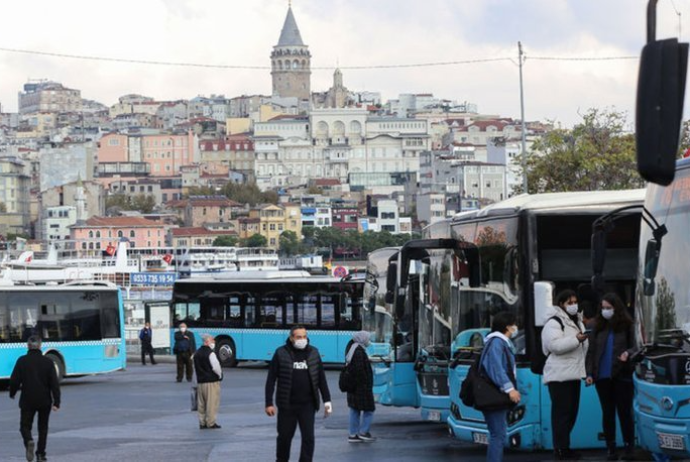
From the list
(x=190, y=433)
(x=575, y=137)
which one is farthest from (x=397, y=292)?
(x=575, y=137)

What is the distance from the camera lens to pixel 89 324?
32.0m

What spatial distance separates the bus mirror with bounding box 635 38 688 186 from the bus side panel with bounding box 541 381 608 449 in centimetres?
684

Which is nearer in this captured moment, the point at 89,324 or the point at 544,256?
the point at 544,256

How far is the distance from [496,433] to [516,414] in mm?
1497

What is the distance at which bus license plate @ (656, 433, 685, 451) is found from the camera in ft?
33.8

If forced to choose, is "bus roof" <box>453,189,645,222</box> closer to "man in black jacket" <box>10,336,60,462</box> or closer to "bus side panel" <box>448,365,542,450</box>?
"bus side panel" <box>448,365,542,450</box>

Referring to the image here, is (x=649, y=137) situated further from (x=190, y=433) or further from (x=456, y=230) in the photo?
(x=190, y=433)

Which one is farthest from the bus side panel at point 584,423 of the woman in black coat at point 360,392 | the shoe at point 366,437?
the shoe at point 366,437

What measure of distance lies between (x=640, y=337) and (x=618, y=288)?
2.74m

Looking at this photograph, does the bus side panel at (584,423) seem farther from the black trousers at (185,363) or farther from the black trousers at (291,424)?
the black trousers at (185,363)

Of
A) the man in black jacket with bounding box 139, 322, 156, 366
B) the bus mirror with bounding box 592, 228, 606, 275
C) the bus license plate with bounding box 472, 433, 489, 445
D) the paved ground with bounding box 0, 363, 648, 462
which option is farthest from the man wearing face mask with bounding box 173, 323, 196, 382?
the bus mirror with bounding box 592, 228, 606, 275

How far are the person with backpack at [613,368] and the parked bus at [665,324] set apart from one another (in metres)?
1.49

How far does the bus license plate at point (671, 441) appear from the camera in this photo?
10.3 m

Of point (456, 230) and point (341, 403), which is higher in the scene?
point (456, 230)
